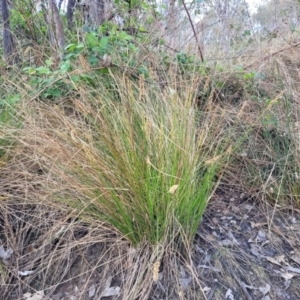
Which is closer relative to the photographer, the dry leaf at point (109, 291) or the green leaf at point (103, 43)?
the dry leaf at point (109, 291)

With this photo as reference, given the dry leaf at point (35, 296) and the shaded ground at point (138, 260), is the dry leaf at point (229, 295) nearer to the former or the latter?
the shaded ground at point (138, 260)

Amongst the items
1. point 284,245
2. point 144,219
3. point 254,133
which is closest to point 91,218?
point 144,219

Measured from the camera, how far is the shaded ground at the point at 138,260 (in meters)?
1.55

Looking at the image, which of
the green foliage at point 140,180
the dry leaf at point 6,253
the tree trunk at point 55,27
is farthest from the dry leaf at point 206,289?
the tree trunk at point 55,27

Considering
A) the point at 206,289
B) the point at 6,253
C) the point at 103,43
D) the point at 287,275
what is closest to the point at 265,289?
the point at 287,275

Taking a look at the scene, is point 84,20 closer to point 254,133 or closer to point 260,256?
point 254,133

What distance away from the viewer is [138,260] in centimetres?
158

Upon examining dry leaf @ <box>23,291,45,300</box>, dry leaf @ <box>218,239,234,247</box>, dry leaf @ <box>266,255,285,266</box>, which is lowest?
dry leaf @ <box>266,255,285,266</box>

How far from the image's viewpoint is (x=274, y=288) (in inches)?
61.8

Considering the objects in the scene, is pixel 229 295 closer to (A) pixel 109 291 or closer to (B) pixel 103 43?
(A) pixel 109 291

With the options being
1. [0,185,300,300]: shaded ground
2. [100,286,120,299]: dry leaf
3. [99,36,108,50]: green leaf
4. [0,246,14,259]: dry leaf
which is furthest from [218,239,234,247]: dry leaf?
[99,36,108,50]: green leaf

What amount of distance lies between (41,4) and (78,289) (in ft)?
7.71

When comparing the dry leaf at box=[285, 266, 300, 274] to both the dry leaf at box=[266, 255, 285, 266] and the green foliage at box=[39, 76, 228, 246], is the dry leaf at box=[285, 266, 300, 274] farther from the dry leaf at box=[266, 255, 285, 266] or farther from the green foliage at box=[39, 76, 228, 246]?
the green foliage at box=[39, 76, 228, 246]

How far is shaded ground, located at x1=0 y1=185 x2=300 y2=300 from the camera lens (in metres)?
1.55
